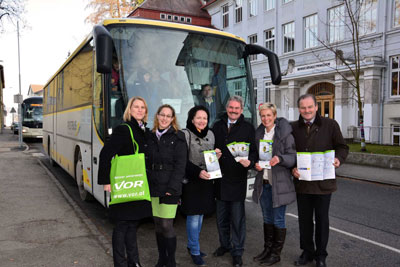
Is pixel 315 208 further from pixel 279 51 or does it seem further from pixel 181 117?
pixel 279 51

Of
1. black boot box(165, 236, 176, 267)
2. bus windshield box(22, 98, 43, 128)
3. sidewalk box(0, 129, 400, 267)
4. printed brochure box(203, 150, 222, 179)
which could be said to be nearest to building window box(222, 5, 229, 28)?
bus windshield box(22, 98, 43, 128)

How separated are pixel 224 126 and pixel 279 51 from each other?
77.6ft

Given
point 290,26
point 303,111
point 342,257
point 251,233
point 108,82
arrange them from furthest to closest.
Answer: point 290,26 → point 251,233 → point 108,82 → point 342,257 → point 303,111

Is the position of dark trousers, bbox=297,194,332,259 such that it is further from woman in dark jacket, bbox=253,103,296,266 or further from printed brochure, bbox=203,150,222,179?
printed brochure, bbox=203,150,222,179

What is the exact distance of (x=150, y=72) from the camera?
5230 mm

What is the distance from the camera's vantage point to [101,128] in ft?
17.4

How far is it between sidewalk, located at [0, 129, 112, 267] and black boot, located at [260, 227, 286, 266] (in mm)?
1870

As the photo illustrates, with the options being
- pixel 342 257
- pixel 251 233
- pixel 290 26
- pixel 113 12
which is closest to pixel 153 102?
pixel 251 233

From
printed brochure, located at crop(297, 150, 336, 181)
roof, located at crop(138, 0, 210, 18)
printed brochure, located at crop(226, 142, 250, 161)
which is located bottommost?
printed brochure, located at crop(297, 150, 336, 181)

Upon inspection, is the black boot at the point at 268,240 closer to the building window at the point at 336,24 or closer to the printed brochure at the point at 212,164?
the printed brochure at the point at 212,164

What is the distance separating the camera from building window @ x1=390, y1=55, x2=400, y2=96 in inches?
723

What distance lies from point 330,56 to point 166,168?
20.6 meters

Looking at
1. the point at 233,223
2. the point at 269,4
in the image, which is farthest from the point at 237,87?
the point at 269,4

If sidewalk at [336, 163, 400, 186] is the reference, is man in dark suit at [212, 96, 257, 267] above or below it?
above
